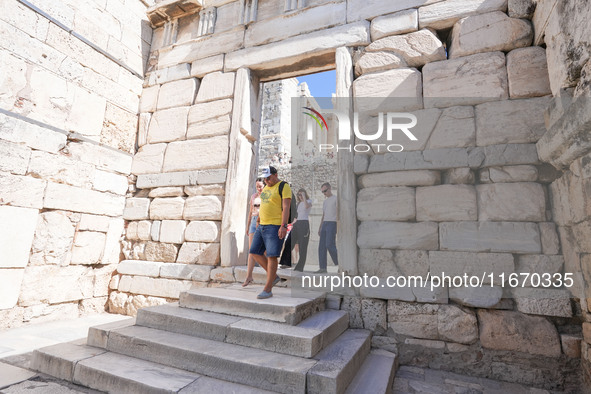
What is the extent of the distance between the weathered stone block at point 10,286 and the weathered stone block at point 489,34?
6.44 meters

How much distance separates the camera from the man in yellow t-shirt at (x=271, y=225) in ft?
10.9

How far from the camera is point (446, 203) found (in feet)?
11.3

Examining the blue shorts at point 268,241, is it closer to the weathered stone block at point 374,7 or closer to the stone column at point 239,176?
the stone column at point 239,176

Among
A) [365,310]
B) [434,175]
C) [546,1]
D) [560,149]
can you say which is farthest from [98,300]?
[546,1]

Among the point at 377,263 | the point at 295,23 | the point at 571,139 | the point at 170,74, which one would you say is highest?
the point at 295,23

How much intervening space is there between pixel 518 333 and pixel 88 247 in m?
5.98

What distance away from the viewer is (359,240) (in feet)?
12.3

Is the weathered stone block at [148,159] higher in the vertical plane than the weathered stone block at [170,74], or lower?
lower

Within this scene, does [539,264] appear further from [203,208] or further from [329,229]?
[203,208]

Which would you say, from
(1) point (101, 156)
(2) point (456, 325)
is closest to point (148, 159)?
(1) point (101, 156)

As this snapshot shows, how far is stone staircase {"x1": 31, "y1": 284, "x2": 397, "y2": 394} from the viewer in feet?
7.30

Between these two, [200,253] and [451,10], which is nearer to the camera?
[451,10]

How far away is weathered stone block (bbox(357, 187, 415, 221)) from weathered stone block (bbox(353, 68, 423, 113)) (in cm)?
111

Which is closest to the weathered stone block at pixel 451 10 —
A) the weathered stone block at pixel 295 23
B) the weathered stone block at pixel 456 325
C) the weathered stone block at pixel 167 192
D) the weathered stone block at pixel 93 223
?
the weathered stone block at pixel 295 23
